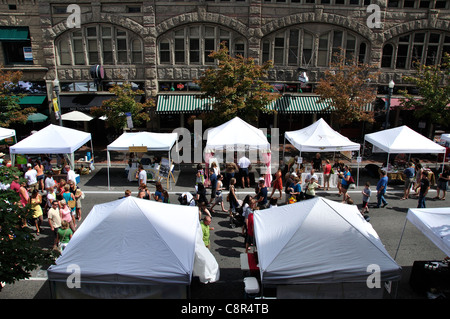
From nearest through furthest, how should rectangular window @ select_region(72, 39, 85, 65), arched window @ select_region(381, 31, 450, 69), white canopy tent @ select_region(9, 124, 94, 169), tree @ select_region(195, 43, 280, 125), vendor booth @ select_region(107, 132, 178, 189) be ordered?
white canopy tent @ select_region(9, 124, 94, 169) < vendor booth @ select_region(107, 132, 178, 189) < tree @ select_region(195, 43, 280, 125) < rectangular window @ select_region(72, 39, 85, 65) < arched window @ select_region(381, 31, 450, 69)

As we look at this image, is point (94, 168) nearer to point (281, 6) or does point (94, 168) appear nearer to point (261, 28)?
point (261, 28)

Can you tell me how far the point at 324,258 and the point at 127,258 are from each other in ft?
12.1

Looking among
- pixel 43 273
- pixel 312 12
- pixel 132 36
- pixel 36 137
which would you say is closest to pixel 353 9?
pixel 312 12

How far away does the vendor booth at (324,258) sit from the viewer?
643 centimetres

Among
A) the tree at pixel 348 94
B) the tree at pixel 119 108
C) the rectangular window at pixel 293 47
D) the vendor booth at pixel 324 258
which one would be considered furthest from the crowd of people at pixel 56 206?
the rectangular window at pixel 293 47

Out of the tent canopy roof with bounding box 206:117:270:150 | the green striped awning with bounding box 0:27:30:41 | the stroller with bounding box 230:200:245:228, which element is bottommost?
the stroller with bounding box 230:200:245:228

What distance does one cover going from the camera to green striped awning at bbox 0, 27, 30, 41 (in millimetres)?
21844

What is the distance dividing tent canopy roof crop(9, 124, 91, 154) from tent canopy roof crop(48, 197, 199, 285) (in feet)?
27.5

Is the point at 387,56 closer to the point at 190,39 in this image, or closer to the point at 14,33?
the point at 190,39

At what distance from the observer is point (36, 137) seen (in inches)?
611

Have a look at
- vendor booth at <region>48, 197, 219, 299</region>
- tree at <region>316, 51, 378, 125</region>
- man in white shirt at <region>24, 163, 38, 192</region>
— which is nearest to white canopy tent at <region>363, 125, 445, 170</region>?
tree at <region>316, 51, 378, 125</region>

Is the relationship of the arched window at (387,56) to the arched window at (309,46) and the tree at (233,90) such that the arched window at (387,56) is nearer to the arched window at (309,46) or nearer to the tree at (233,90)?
the arched window at (309,46)

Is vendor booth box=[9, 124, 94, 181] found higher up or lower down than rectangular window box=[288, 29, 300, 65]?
lower down

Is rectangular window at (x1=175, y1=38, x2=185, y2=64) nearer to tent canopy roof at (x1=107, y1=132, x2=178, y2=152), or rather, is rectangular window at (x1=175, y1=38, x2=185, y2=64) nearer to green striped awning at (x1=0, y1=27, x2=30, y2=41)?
tent canopy roof at (x1=107, y1=132, x2=178, y2=152)
